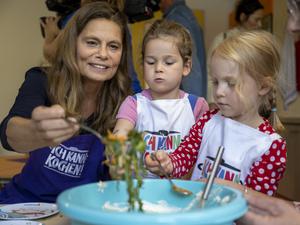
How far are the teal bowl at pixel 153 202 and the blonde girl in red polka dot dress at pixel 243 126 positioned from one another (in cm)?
29

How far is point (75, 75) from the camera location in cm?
147

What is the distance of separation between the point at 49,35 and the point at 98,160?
94 centimetres

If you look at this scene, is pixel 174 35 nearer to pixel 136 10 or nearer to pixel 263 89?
pixel 263 89

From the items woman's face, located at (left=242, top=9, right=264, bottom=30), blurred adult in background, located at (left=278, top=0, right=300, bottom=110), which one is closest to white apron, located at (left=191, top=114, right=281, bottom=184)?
blurred adult in background, located at (left=278, top=0, right=300, bottom=110)

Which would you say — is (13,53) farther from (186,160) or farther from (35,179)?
(186,160)

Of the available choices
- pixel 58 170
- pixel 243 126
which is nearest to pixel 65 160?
pixel 58 170

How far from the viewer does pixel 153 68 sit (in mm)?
1396

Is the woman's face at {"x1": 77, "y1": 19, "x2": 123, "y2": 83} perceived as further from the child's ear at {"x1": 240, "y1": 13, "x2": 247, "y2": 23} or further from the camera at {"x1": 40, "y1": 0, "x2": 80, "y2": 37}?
the child's ear at {"x1": 240, "y1": 13, "x2": 247, "y2": 23}

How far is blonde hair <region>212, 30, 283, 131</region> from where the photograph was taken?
112cm

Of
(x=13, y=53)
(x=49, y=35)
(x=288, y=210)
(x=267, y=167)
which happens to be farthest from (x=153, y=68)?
(x=13, y=53)

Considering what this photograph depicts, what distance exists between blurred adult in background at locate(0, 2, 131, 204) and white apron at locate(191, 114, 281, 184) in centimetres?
39

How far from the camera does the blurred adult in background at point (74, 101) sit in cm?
141

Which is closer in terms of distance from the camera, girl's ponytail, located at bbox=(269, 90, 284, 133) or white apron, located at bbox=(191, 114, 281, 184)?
white apron, located at bbox=(191, 114, 281, 184)

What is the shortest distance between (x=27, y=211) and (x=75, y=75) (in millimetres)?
507
